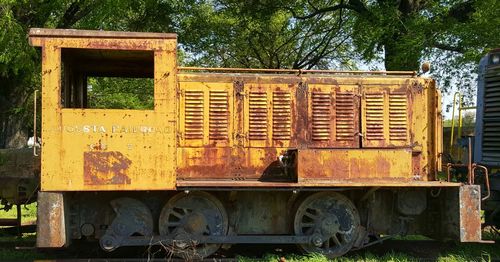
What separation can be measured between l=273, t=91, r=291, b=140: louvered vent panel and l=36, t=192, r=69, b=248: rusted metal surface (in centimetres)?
320

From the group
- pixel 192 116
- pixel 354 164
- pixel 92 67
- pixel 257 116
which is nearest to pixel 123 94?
pixel 92 67

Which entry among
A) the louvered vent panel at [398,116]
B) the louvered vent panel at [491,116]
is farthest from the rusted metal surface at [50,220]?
the louvered vent panel at [491,116]

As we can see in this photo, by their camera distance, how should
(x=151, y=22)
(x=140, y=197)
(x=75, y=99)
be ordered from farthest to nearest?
1. (x=151, y=22)
2. (x=75, y=99)
3. (x=140, y=197)

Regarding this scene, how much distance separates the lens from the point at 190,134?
23.6ft

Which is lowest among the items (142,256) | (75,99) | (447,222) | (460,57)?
(142,256)

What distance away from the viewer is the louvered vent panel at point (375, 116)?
7465 mm

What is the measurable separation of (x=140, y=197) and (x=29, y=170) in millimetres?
Answer: 2541

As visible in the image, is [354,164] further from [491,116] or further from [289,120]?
[491,116]

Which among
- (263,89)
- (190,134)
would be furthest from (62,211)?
(263,89)

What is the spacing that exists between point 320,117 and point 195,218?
95.8 inches

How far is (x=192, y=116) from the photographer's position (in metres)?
7.20

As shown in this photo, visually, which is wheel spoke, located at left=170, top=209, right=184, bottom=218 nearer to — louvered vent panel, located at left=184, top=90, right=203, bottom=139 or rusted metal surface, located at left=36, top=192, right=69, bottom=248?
louvered vent panel, located at left=184, top=90, right=203, bottom=139

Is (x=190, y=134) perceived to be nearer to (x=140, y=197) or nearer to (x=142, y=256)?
(x=140, y=197)

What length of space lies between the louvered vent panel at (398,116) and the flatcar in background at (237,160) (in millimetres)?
16
